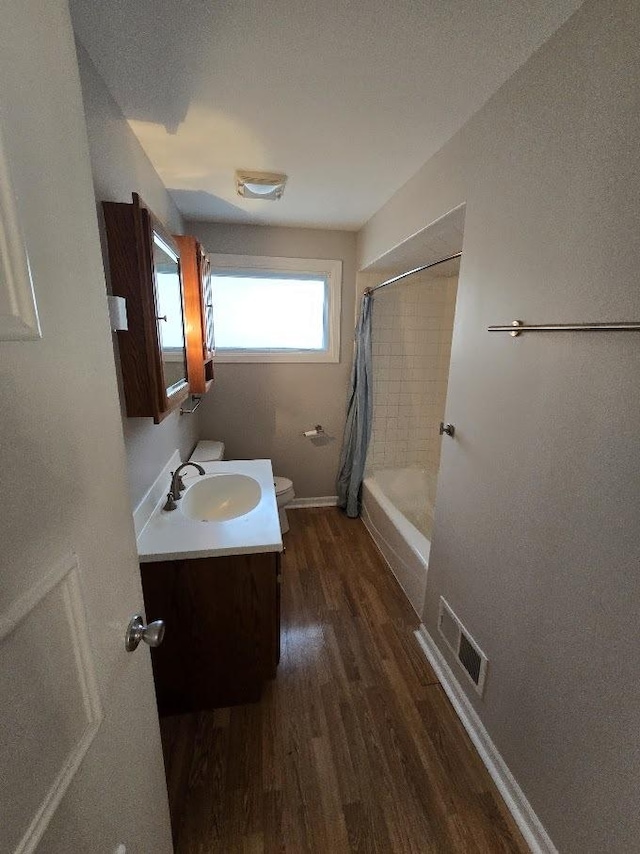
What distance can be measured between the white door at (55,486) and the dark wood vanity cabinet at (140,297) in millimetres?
627

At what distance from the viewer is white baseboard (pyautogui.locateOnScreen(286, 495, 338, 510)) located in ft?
10.1

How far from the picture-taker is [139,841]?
68 centimetres

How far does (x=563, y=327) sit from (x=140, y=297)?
1.29 metres

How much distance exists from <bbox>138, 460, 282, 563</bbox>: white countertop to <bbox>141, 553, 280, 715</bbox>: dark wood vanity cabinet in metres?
0.05

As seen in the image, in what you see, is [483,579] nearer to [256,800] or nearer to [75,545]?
[256,800]

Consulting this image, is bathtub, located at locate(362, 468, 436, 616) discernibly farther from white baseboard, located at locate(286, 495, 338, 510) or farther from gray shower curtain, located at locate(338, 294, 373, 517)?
white baseboard, located at locate(286, 495, 338, 510)

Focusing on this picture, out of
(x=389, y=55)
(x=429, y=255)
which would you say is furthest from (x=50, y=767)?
(x=429, y=255)

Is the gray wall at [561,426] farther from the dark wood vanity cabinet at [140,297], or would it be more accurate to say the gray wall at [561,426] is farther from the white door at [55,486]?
the dark wood vanity cabinet at [140,297]

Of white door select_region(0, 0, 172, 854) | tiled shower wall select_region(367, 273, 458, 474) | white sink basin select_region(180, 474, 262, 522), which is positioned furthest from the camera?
tiled shower wall select_region(367, 273, 458, 474)

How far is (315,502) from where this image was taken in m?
3.12

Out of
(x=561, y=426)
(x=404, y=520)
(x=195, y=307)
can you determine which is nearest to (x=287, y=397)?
(x=195, y=307)

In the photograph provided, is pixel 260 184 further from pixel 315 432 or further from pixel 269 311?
pixel 315 432

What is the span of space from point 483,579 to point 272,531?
31.4 inches

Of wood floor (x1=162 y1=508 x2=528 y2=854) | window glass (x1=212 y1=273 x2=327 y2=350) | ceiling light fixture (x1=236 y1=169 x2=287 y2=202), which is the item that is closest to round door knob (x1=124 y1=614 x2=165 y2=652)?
wood floor (x1=162 y1=508 x2=528 y2=854)
